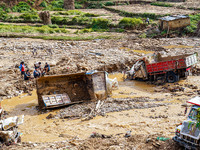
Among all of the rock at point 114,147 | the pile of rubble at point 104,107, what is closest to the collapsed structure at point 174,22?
the pile of rubble at point 104,107

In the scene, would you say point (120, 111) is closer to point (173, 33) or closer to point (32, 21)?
point (173, 33)

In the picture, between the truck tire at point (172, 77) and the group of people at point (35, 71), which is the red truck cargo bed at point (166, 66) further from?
the group of people at point (35, 71)

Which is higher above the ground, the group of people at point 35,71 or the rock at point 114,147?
the group of people at point 35,71

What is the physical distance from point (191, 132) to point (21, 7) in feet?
161

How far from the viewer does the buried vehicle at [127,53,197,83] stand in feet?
45.9

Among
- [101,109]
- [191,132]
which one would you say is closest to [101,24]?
[101,109]

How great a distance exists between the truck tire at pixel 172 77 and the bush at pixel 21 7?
1609 inches

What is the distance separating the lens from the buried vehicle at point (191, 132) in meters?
6.79

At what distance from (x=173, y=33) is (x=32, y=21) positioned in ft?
70.5

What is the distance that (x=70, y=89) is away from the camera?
12.9 metres

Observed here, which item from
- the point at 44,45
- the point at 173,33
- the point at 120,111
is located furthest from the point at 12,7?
the point at 120,111

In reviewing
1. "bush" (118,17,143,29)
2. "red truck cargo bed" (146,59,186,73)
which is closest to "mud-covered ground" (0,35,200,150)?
"red truck cargo bed" (146,59,186,73)

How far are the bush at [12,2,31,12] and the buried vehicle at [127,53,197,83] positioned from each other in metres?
39.8

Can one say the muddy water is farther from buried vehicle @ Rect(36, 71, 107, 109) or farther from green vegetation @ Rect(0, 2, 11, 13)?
green vegetation @ Rect(0, 2, 11, 13)
